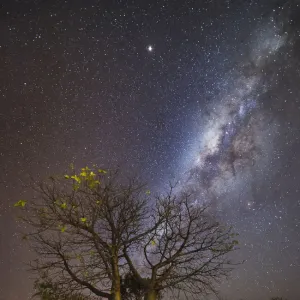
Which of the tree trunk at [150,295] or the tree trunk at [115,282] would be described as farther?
the tree trunk at [150,295]

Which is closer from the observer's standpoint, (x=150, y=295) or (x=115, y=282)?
(x=115, y=282)

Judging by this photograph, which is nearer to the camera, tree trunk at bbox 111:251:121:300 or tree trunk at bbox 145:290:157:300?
tree trunk at bbox 111:251:121:300

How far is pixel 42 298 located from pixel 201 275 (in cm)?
549

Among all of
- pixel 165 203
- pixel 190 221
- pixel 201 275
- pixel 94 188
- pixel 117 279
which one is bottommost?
pixel 201 275

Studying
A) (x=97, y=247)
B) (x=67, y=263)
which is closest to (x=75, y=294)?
(x=67, y=263)

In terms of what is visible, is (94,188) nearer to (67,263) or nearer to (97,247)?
(97,247)

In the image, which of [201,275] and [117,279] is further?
[201,275]

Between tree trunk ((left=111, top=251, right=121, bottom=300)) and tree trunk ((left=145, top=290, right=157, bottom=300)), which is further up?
tree trunk ((left=111, top=251, right=121, bottom=300))

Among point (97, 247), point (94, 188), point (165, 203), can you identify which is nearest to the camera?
point (97, 247)

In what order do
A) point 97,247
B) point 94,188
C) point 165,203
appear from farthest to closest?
point 165,203
point 94,188
point 97,247

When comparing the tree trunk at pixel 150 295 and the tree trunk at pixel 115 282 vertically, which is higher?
the tree trunk at pixel 115 282

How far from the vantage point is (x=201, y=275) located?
34.7 feet

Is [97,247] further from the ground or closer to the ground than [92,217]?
closer to the ground

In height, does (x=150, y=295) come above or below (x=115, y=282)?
below
